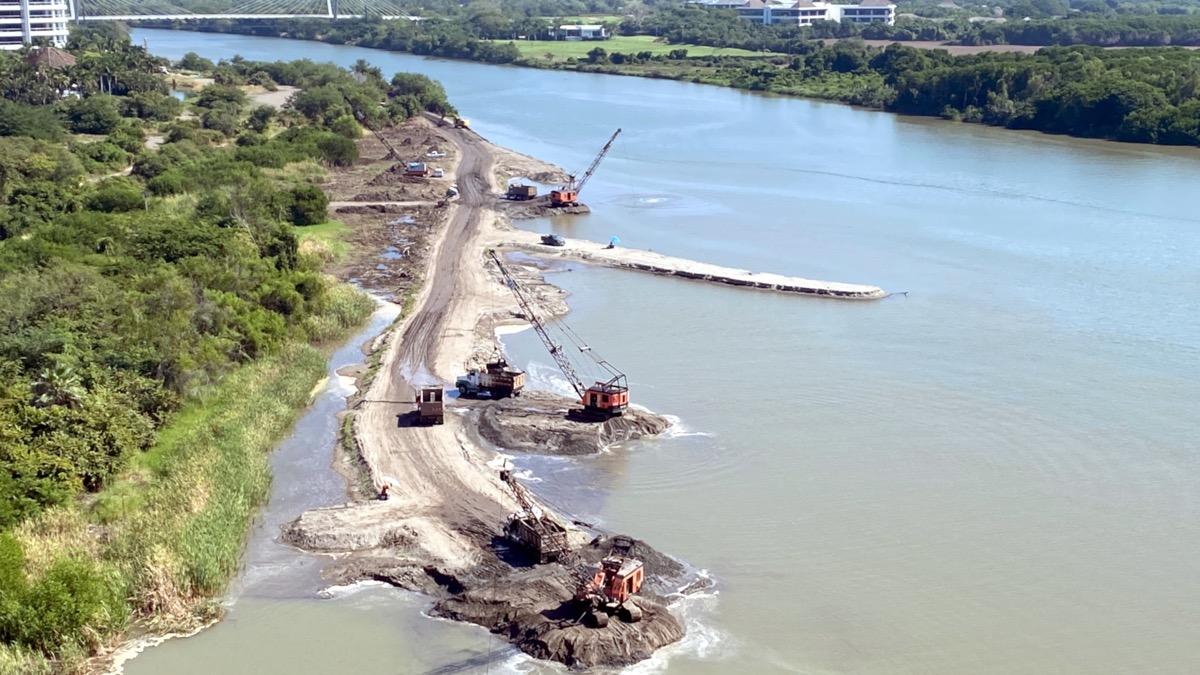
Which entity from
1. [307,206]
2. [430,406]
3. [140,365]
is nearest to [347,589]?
[430,406]

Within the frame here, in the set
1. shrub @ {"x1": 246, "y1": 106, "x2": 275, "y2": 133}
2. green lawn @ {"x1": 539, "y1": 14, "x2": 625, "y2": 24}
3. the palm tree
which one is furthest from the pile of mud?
green lawn @ {"x1": 539, "y1": 14, "x2": 625, "y2": 24}

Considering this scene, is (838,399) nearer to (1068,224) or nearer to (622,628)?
(622,628)

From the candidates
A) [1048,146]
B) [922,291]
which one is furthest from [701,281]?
[1048,146]

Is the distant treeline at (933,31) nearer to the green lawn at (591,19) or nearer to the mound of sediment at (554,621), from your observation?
the green lawn at (591,19)

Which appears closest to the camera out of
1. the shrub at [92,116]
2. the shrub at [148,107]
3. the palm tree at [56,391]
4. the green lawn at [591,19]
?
the palm tree at [56,391]

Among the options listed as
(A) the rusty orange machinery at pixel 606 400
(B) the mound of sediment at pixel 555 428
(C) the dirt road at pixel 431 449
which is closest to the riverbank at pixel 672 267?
(C) the dirt road at pixel 431 449

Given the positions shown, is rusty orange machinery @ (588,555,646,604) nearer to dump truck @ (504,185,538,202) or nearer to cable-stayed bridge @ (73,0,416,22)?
dump truck @ (504,185,538,202)
